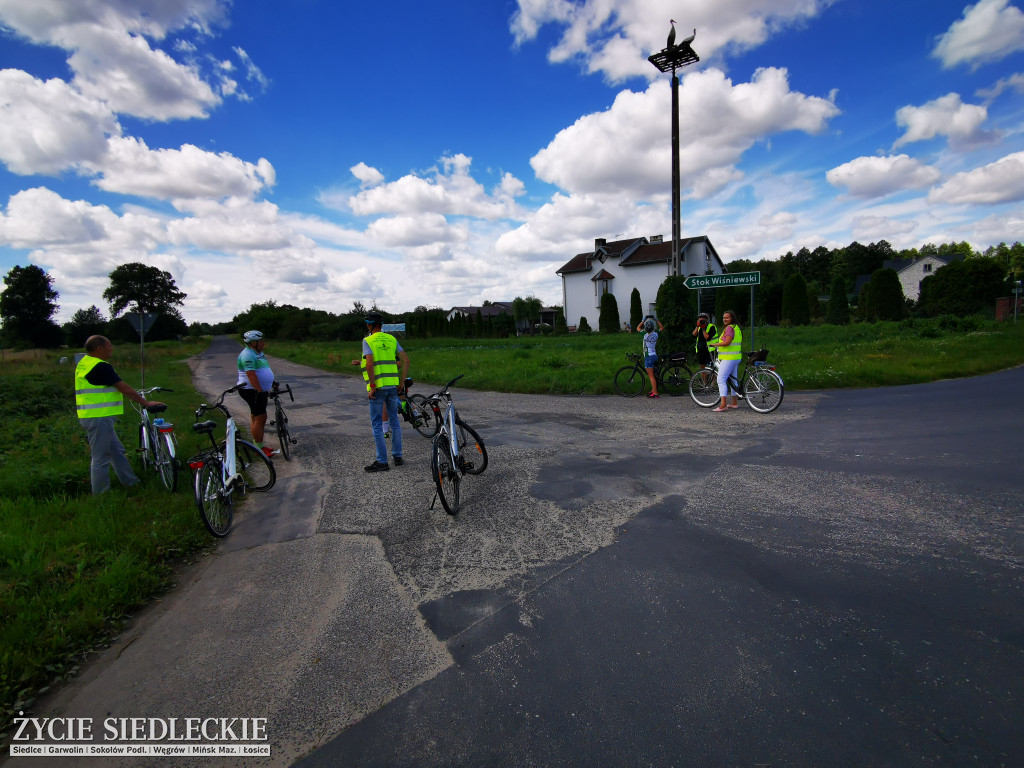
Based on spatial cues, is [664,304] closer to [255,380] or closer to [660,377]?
[660,377]

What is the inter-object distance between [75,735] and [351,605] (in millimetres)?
1481

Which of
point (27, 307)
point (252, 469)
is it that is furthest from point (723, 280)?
point (27, 307)

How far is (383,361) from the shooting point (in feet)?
22.2

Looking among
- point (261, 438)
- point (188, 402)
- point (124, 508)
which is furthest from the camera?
point (188, 402)

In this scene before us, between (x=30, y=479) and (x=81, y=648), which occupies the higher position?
(x=30, y=479)

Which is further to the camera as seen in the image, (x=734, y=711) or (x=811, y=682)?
(x=811, y=682)

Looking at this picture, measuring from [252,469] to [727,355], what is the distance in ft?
27.5

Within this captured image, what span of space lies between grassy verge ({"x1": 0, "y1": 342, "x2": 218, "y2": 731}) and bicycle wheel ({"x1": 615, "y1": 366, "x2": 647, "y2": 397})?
29.2 feet

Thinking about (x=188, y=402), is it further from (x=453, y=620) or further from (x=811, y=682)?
(x=811, y=682)

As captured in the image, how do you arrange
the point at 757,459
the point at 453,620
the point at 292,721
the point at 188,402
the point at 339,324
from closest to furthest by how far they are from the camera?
1. the point at 292,721
2. the point at 453,620
3. the point at 757,459
4. the point at 188,402
5. the point at 339,324

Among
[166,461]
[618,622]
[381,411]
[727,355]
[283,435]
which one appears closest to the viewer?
[618,622]

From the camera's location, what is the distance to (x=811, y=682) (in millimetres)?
2592

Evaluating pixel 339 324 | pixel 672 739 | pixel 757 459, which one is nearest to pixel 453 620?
pixel 672 739

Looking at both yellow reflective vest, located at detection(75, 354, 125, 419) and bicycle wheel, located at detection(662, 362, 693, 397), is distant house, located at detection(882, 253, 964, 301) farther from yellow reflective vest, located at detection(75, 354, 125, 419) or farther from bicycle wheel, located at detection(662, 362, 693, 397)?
yellow reflective vest, located at detection(75, 354, 125, 419)
